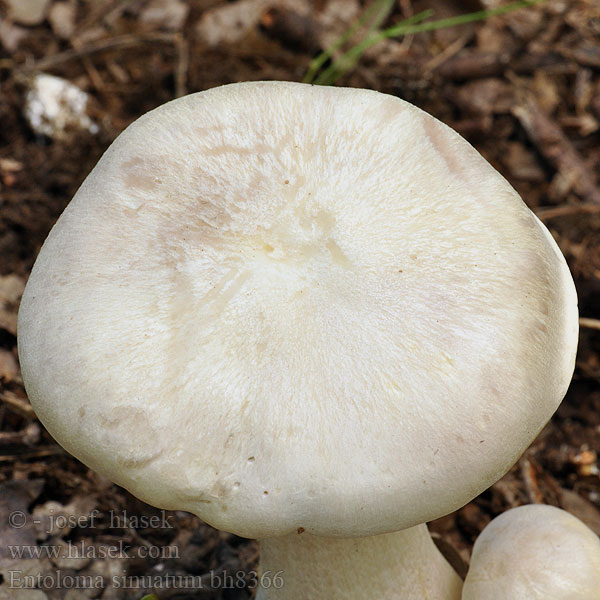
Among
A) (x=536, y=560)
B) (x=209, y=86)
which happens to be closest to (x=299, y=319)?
(x=536, y=560)

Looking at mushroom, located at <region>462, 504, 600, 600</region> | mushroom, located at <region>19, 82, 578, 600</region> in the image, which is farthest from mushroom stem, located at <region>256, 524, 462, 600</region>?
mushroom, located at <region>462, 504, 600, 600</region>

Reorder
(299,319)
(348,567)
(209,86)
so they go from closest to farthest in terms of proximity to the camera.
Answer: (299,319) < (348,567) < (209,86)

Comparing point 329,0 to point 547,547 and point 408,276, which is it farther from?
point 547,547

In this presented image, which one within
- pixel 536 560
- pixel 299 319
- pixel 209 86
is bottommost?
pixel 536 560

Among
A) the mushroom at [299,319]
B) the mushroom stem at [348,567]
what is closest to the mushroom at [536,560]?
the mushroom stem at [348,567]

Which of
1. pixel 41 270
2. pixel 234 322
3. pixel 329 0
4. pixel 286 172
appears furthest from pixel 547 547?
pixel 329 0

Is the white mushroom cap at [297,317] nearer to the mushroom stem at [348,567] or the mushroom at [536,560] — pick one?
the mushroom stem at [348,567]

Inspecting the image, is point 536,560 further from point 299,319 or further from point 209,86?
point 209,86
